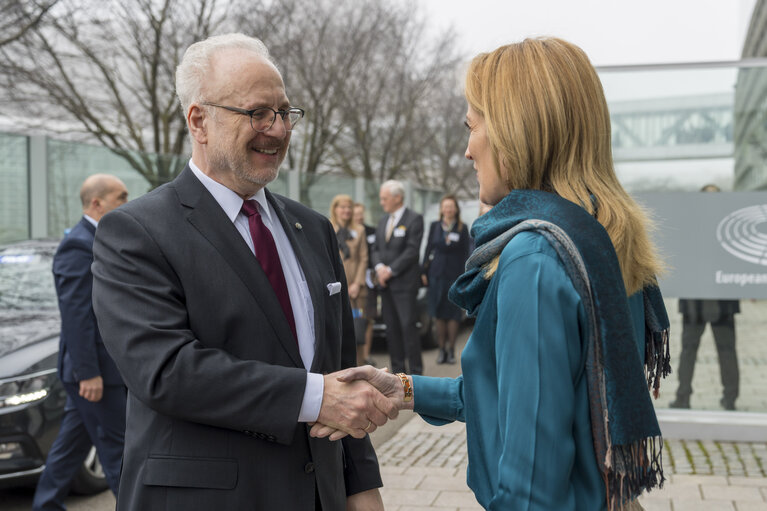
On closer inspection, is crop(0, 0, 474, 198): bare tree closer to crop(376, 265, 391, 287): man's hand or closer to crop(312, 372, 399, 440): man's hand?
crop(376, 265, 391, 287): man's hand

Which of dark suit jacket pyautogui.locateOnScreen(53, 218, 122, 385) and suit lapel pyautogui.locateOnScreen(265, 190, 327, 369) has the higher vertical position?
suit lapel pyautogui.locateOnScreen(265, 190, 327, 369)

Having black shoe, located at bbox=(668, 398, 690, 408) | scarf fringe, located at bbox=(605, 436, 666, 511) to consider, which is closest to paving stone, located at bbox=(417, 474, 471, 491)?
black shoe, located at bbox=(668, 398, 690, 408)

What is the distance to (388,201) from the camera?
1044 centimetres

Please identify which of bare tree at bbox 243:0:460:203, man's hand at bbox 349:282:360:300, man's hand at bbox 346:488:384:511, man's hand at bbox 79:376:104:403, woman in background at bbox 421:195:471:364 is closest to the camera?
man's hand at bbox 346:488:384:511

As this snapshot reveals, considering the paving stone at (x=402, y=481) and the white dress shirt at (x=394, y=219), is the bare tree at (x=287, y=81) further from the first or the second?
the paving stone at (x=402, y=481)

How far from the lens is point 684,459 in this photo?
656 cm

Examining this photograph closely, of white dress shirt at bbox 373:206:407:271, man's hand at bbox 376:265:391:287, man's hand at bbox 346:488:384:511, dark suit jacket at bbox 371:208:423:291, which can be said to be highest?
man's hand at bbox 346:488:384:511

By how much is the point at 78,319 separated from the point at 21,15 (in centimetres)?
1345

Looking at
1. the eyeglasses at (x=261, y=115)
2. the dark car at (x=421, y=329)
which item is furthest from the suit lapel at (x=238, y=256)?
the dark car at (x=421, y=329)

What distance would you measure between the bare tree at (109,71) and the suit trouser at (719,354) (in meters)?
13.4

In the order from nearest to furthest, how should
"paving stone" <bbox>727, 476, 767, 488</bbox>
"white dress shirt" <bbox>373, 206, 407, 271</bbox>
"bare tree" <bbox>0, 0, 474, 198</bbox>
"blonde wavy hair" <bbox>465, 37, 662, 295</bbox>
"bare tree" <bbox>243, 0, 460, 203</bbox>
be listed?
"blonde wavy hair" <bbox>465, 37, 662, 295</bbox> → "paving stone" <bbox>727, 476, 767, 488</bbox> → "white dress shirt" <bbox>373, 206, 407, 271</bbox> → "bare tree" <bbox>0, 0, 474, 198</bbox> → "bare tree" <bbox>243, 0, 460, 203</bbox>

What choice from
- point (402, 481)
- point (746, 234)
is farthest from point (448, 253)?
point (402, 481)

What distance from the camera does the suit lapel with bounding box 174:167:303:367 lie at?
2.28m

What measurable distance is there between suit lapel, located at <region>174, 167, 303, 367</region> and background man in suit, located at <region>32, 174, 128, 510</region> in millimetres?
2909
